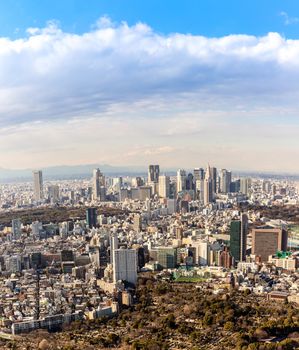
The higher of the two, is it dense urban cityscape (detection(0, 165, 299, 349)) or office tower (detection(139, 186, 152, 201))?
office tower (detection(139, 186, 152, 201))

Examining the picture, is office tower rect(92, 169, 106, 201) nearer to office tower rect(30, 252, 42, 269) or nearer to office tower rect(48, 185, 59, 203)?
office tower rect(48, 185, 59, 203)

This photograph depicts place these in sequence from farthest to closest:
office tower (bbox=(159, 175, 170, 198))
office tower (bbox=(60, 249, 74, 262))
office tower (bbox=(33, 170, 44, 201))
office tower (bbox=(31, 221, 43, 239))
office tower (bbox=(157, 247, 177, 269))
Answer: office tower (bbox=(33, 170, 44, 201)), office tower (bbox=(159, 175, 170, 198)), office tower (bbox=(31, 221, 43, 239)), office tower (bbox=(60, 249, 74, 262)), office tower (bbox=(157, 247, 177, 269))

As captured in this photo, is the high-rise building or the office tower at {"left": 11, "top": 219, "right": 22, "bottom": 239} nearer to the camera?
the office tower at {"left": 11, "top": 219, "right": 22, "bottom": 239}

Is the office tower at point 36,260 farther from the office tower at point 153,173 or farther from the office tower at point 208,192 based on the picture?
the office tower at point 153,173

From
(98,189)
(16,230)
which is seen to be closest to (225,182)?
(98,189)

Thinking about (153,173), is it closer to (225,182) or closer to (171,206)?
(225,182)

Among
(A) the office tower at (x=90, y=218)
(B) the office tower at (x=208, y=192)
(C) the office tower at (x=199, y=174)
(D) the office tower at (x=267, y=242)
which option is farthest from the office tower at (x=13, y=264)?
(C) the office tower at (x=199, y=174)

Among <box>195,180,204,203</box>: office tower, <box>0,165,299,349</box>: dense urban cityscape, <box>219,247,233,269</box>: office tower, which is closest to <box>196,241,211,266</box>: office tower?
<box>0,165,299,349</box>: dense urban cityscape
